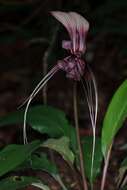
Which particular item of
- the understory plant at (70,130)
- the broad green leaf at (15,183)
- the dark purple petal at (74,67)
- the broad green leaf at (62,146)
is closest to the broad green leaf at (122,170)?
the understory plant at (70,130)

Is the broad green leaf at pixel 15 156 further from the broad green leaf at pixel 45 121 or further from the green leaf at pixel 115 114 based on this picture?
the broad green leaf at pixel 45 121

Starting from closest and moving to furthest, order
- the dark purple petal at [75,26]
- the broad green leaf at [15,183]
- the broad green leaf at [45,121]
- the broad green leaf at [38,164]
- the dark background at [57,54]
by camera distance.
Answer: the dark purple petal at [75,26] < the broad green leaf at [15,183] < the broad green leaf at [38,164] < the broad green leaf at [45,121] < the dark background at [57,54]

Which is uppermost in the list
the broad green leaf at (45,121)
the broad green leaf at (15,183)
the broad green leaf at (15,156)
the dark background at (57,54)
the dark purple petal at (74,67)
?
the dark purple petal at (74,67)

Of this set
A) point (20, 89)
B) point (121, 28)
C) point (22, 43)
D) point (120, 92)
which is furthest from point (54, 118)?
point (22, 43)

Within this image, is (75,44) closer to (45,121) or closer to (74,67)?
(74,67)

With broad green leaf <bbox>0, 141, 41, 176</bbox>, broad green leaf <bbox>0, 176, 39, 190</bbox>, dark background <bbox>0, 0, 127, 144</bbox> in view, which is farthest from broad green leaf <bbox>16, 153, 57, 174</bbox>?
dark background <bbox>0, 0, 127, 144</bbox>

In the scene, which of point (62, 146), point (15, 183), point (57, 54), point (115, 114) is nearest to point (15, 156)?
point (15, 183)

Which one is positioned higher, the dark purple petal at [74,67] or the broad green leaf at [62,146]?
the dark purple petal at [74,67]

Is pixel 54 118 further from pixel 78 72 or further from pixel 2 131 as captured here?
pixel 2 131
